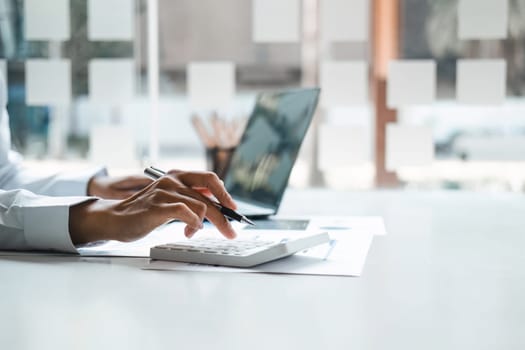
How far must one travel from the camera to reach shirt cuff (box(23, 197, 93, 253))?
44.1 inches

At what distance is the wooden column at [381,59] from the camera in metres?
2.32

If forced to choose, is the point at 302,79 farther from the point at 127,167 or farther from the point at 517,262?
the point at 517,262

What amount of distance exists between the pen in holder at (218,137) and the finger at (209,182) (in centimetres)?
83

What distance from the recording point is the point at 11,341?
2.22 ft

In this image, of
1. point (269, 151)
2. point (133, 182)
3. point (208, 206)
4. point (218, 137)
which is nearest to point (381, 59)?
point (218, 137)

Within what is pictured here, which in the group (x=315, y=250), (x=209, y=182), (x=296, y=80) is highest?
(x=296, y=80)

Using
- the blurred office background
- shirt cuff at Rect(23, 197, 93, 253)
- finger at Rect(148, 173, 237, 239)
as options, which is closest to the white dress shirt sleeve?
shirt cuff at Rect(23, 197, 93, 253)

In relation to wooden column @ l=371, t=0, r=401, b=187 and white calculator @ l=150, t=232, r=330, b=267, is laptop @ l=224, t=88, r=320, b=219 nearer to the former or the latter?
white calculator @ l=150, t=232, r=330, b=267

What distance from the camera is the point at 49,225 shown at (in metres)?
1.12

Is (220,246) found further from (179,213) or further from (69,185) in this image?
(69,185)

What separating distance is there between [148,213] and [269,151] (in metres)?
0.56

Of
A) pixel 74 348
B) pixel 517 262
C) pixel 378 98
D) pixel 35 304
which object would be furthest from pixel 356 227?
pixel 378 98

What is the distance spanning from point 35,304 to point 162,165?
5.38ft

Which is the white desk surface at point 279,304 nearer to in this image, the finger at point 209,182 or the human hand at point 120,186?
the finger at point 209,182
